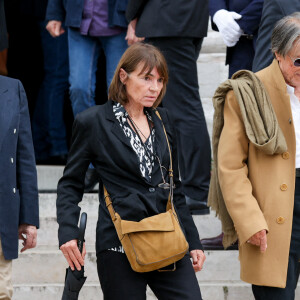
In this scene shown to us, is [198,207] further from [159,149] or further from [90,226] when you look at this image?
[159,149]

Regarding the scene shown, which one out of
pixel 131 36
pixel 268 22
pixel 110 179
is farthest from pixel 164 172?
pixel 131 36

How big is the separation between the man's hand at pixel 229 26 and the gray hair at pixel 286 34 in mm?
1384

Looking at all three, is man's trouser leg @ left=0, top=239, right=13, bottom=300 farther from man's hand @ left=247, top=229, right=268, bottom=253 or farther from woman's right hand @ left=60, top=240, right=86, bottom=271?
man's hand @ left=247, top=229, right=268, bottom=253

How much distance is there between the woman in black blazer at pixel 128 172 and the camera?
370 centimetres

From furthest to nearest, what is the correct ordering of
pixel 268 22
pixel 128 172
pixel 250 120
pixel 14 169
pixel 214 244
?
pixel 214 244
pixel 268 22
pixel 14 169
pixel 250 120
pixel 128 172

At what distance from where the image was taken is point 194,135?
5820 mm

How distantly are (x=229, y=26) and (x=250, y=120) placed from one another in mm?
1601

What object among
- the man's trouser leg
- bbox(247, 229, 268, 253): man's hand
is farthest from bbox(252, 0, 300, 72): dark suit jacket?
the man's trouser leg

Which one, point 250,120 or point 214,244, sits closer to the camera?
point 250,120

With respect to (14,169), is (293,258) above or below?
below

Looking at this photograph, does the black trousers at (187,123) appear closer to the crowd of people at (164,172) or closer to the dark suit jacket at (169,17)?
the dark suit jacket at (169,17)

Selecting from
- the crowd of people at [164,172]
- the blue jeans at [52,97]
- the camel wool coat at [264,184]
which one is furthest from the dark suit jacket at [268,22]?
the blue jeans at [52,97]

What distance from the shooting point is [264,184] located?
389 cm

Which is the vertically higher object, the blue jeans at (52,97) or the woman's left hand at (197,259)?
the woman's left hand at (197,259)
